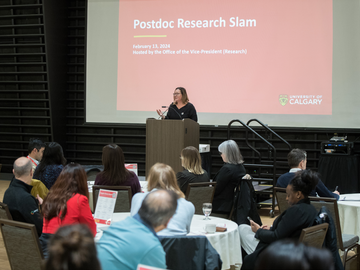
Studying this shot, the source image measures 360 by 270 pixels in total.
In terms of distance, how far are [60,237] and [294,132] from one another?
661cm

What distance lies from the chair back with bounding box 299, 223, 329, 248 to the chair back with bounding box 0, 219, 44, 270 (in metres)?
1.46

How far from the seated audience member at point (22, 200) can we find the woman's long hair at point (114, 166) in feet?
2.63

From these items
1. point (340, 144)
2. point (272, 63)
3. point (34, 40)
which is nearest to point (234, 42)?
point (272, 63)

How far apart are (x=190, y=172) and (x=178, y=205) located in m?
1.51

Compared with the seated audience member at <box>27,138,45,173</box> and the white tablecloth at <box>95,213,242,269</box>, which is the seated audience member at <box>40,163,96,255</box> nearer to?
the white tablecloth at <box>95,213,242,269</box>

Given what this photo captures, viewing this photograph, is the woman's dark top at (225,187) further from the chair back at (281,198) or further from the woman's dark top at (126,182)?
the woman's dark top at (126,182)

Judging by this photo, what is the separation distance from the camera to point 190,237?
1806 mm

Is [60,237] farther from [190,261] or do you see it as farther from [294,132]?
[294,132]

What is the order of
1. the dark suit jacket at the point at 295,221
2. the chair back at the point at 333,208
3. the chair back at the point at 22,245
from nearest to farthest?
the chair back at the point at 22,245
the dark suit jacket at the point at 295,221
the chair back at the point at 333,208

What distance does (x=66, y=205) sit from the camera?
7.14 ft

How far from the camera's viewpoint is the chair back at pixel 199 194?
11.1ft

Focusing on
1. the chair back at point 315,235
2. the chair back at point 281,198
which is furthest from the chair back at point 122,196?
the chair back at point 315,235

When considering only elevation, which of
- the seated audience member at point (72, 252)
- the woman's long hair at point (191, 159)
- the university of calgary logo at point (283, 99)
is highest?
the university of calgary logo at point (283, 99)

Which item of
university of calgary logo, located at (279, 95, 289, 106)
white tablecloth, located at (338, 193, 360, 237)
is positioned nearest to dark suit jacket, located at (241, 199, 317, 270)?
white tablecloth, located at (338, 193, 360, 237)
